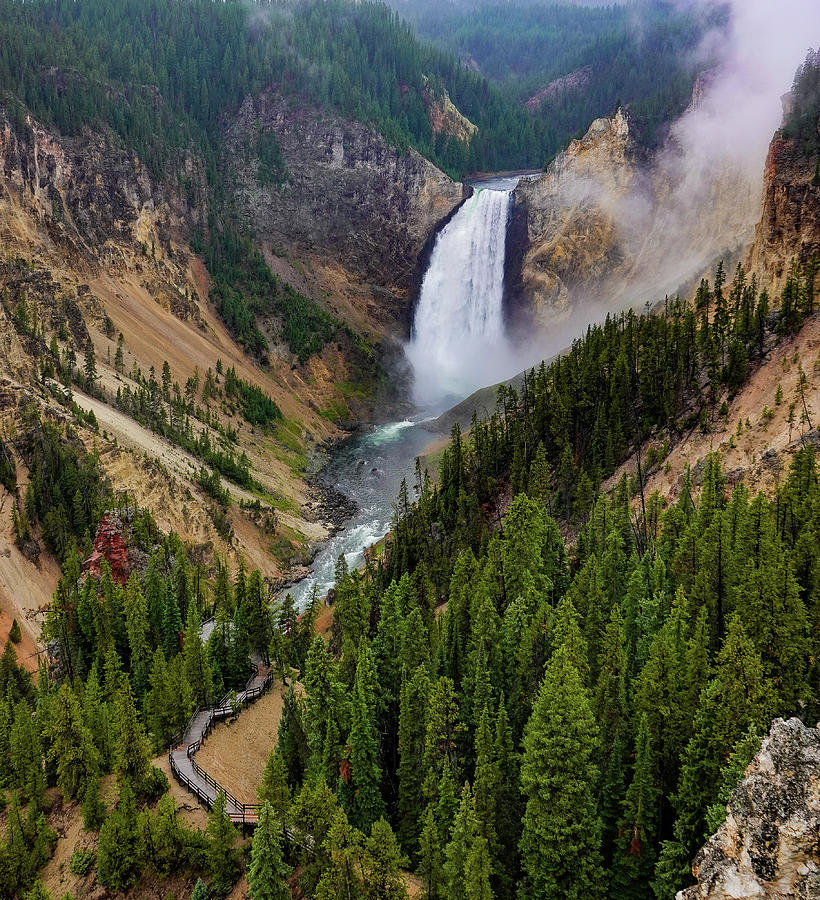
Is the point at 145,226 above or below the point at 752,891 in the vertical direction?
above

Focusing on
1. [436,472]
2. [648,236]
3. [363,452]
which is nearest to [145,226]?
[363,452]

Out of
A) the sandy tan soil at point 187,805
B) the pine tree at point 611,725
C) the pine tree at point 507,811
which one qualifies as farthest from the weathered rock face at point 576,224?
the sandy tan soil at point 187,805

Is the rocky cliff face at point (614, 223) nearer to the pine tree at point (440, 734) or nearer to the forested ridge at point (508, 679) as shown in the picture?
the forested ridge at point (508, 679)

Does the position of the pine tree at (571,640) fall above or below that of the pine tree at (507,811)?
above

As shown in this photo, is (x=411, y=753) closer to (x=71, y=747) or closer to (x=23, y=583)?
(x=71, y=747)

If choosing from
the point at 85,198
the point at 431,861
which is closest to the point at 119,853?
the point at 431,861

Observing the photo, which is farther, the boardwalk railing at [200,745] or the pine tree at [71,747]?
the pine tree at [71,747]

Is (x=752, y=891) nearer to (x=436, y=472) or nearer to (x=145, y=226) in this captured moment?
(x=436, y=472)
